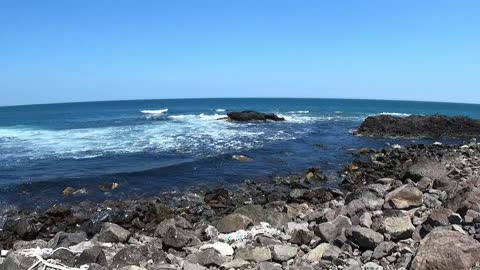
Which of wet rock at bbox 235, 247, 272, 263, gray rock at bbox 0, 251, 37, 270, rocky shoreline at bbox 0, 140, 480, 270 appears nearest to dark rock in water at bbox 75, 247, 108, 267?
rocky shoreline at bbox 0, 140, 480, 270

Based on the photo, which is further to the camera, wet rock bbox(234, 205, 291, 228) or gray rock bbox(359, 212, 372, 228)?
wet rock bbox(234, 205, 291, 228)

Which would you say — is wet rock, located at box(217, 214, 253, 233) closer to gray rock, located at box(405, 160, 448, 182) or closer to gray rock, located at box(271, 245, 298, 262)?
gray rock, located at box(271, 245, 298, 262)

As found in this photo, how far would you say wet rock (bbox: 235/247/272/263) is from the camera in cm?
639

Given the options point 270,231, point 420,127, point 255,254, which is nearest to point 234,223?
point 270,231

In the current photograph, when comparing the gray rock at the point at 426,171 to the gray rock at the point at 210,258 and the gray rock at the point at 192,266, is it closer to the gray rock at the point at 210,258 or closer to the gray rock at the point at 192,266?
the gray rock at the point at 210,258

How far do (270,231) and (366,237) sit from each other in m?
2.28

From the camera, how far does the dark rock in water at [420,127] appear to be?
1140 inches

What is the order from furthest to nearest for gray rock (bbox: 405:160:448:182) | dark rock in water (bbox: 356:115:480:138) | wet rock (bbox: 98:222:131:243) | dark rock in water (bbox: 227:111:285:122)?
dark rock in water (bbox: 227:111:285:122)
dark rock in water (bbox: 356:115:480:138)
gray rock (bbox: 405:160:448:182)
wet rock (bbox: 98:222:131:243)

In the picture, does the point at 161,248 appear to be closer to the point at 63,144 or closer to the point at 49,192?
the point at 49,192

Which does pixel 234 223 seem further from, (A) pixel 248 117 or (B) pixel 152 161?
(A) pixel 248 117

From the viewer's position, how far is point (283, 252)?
6.47 meters

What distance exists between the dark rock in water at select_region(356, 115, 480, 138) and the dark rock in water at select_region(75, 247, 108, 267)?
24447 mm

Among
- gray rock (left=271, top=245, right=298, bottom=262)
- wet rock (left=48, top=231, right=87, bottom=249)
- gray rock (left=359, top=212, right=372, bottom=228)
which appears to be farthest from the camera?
wet rock (left=48, top=231, right=87, bottom=249)

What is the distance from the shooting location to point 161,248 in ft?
24.9
